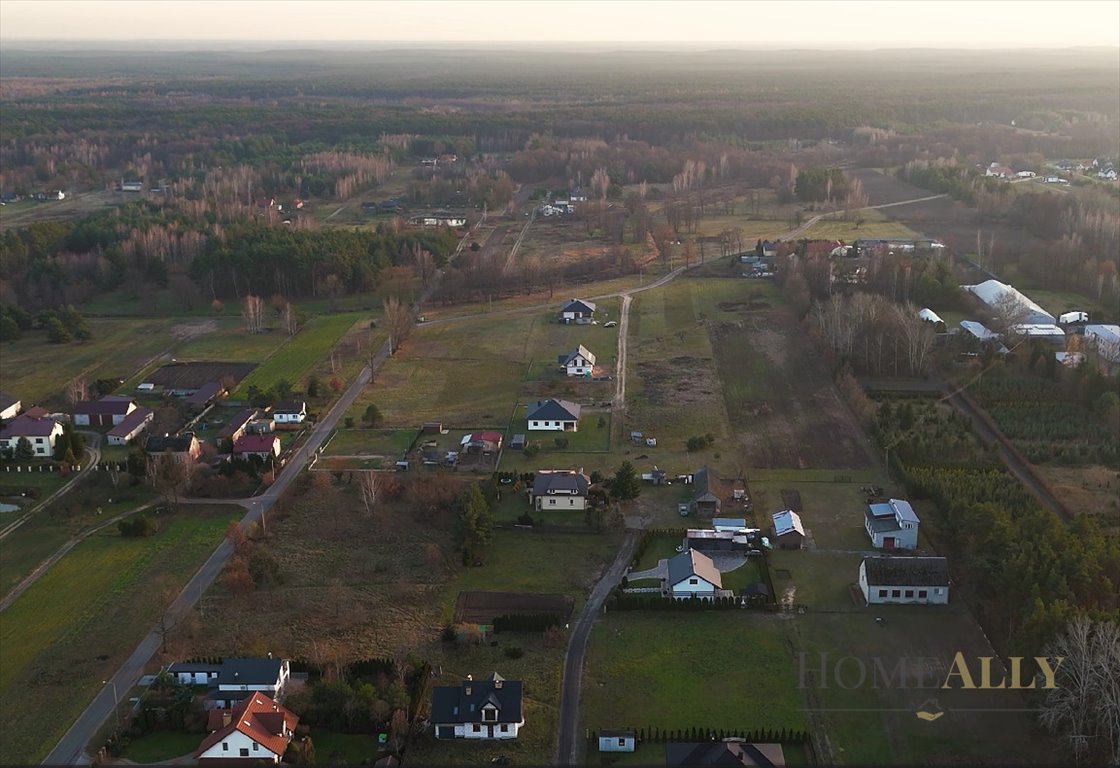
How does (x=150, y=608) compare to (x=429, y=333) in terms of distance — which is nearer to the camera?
(x=150, y=608)

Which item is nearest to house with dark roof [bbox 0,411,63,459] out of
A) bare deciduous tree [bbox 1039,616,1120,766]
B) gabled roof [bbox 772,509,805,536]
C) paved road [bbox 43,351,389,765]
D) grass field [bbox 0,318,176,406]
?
grass field [bbox 0,318,176,406]

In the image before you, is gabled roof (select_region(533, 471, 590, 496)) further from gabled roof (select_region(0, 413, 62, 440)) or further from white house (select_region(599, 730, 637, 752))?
gabled roof (select_region(0, 413, 62, 440))

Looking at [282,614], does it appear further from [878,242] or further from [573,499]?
[878,242]

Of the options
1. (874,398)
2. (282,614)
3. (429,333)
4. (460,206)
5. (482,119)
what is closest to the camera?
(282,614)

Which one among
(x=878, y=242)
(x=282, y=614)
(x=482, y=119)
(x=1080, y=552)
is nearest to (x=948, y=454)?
(x=1080, y=552)

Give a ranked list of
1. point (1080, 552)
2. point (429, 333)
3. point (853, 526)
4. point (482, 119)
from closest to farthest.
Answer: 1. point (1080, 552)
2. point (853, 526)
3. point (429, 333)
4. point (482, 119)

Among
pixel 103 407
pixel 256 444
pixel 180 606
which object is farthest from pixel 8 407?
pixel 180 606

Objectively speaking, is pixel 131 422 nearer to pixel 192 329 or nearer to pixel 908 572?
pixel 192 329

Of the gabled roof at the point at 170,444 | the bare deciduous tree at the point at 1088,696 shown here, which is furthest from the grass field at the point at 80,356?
the bare deciduous tree at the point at 1088,696
